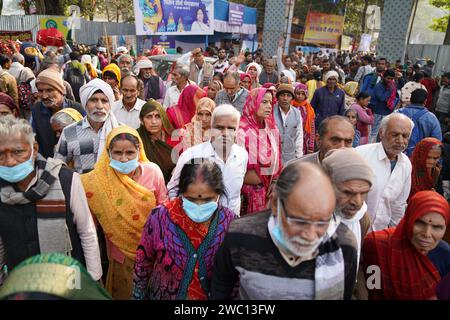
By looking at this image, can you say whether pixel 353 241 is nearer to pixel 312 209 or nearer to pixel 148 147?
pixel 312 209

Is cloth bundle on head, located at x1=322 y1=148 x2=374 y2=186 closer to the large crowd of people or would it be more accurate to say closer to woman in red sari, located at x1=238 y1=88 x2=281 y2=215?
the large crowd of people

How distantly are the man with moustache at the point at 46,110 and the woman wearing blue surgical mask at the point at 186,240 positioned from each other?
1970 millimetres

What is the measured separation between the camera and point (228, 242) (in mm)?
1655

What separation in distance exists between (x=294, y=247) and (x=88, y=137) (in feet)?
7.33

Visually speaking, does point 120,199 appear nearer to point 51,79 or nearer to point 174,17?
point 51,79

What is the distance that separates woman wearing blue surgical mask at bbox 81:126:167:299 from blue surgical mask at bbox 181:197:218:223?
659mm

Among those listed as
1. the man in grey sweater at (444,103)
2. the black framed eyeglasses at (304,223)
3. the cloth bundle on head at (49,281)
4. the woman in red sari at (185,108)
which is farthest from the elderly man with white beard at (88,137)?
the man in grey sweater at (444,103)

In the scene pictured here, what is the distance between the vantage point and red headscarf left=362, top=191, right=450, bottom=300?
6.77 feet

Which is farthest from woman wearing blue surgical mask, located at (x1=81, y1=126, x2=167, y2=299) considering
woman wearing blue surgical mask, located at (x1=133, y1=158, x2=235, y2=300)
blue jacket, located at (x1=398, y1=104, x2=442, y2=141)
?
blue jacket, located at (x1=398, y1=104, x2=442, y2=141)

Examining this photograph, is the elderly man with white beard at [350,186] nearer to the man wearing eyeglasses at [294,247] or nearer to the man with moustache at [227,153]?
the man wearing eyeglasses at [294,247]

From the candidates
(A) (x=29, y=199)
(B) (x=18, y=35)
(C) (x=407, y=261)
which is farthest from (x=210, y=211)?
(B) (x=18, y=35)

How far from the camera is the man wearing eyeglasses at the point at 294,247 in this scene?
147 centimetres

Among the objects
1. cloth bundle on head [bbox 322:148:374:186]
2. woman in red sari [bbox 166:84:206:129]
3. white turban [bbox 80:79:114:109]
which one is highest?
white turban [bbox 80:79:114:109]

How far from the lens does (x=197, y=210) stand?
2.05 metres
